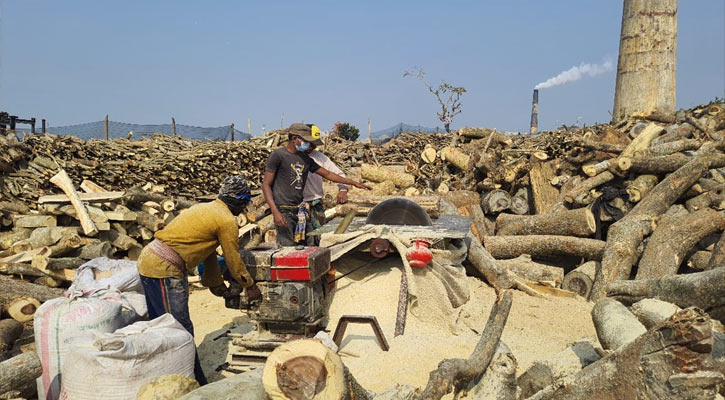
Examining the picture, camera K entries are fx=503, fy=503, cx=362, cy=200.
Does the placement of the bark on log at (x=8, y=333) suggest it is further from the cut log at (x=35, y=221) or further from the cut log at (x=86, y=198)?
the cut log at (x=86, y=198)

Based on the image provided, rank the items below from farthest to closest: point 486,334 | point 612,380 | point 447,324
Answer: point 447,324
point 486,334
point 612,380

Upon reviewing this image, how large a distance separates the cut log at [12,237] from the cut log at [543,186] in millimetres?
8558

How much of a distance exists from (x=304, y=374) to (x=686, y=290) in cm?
366

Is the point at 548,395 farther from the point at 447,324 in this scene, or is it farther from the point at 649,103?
the point at 649,103

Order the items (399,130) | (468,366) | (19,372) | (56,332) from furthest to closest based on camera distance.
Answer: (399,130)
(56,332)
(19,372)
(468,366)

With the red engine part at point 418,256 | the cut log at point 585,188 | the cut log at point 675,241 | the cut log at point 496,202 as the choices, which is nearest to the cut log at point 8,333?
the red engine part at point 418,256

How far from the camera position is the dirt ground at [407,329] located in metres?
4.34

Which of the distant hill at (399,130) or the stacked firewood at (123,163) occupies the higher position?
the distant hill at (399,130)

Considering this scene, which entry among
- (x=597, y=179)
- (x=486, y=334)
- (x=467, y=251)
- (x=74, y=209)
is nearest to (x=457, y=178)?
(x=597, y=179)

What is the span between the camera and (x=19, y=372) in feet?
11.4

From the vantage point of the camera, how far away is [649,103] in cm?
1363

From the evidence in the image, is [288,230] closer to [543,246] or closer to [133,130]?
[543,246]

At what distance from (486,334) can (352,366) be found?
142 cm

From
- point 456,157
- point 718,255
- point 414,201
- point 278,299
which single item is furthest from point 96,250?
point 718,255
